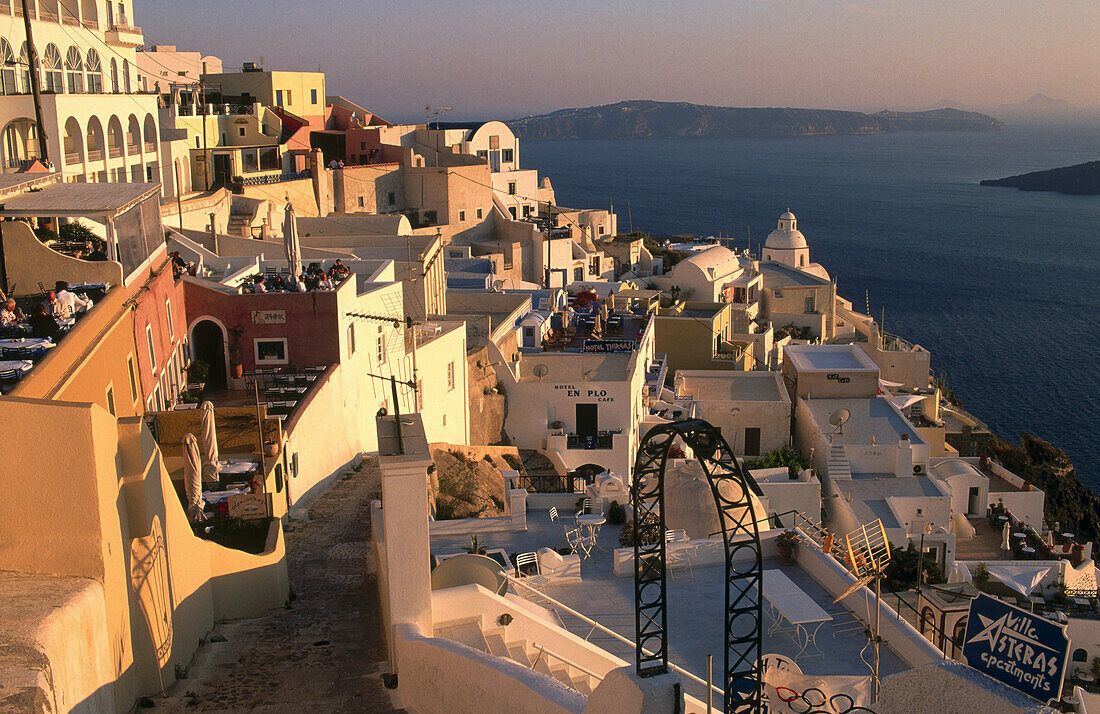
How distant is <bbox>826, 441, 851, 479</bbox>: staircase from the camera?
26.7m

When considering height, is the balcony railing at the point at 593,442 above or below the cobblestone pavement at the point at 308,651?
below

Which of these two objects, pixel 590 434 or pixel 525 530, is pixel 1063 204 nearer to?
pixel 590 434

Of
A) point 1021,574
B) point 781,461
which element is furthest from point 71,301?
point 781,461

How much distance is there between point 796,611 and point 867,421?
1914 cm

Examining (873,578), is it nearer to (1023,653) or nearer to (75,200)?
(1023,653)

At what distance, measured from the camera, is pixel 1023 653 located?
576 cm

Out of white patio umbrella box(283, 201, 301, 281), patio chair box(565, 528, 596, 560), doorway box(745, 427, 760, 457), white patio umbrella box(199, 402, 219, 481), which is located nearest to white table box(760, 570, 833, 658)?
patio chair box(565, 528, 596, 560)

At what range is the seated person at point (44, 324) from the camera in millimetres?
12266

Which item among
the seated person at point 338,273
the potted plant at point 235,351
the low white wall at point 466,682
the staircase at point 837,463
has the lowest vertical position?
the staircase at point 837,463

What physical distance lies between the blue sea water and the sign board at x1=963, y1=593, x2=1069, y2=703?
4336cm

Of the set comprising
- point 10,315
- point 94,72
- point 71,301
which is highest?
point 94,72

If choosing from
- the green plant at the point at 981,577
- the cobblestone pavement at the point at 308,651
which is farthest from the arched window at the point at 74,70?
the green plant at the point at 981,577

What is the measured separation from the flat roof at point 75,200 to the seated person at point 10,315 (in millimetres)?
1830

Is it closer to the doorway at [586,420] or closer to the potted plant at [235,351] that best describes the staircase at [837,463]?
the doorway at [586,420]
